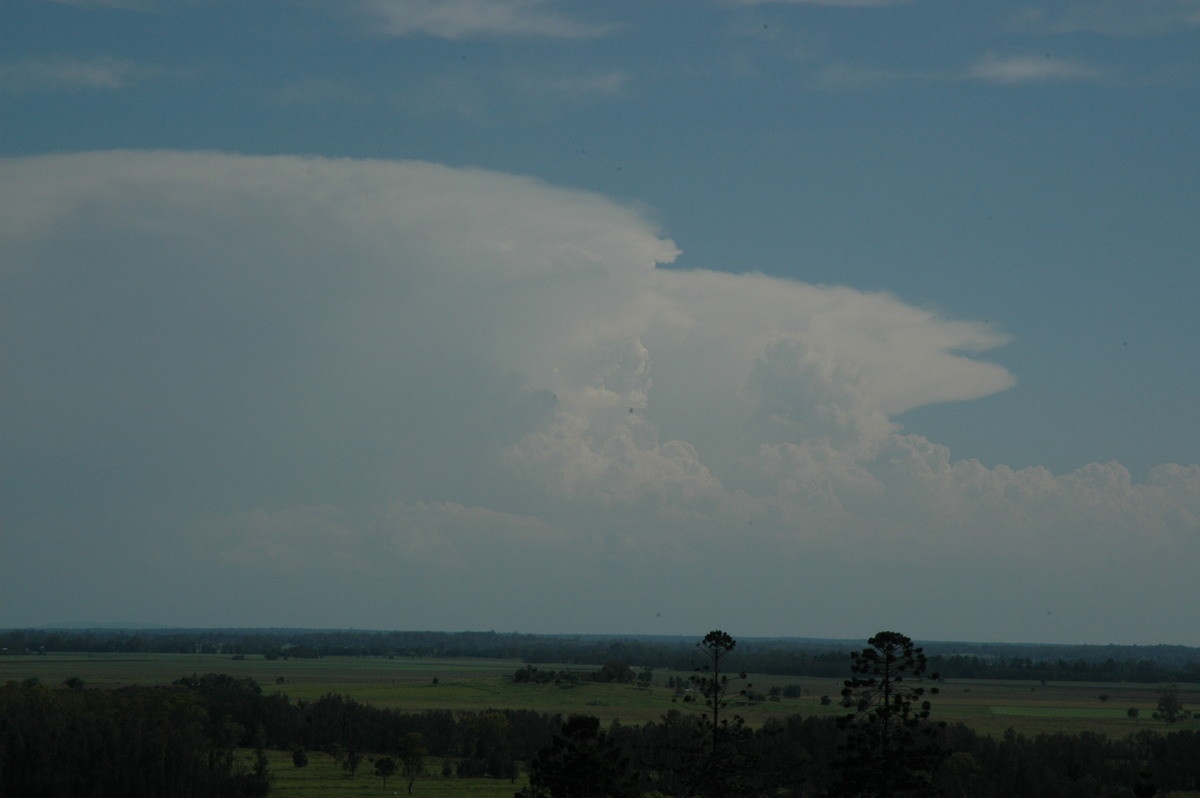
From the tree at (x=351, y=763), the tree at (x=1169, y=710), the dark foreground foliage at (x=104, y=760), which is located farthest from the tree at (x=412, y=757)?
the tree at (x=1169, y=710)

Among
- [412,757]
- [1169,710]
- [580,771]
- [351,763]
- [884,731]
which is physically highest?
[884,731]

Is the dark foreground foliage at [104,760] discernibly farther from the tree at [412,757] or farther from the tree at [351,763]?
the tree at [412,757]

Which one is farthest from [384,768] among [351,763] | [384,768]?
[351,763]

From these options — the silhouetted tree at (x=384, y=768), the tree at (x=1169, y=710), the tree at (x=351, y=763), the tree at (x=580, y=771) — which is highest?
the tree at (x=580, y=771)

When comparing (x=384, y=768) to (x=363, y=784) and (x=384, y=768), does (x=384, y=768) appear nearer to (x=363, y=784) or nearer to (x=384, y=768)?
(x=384, y=768)

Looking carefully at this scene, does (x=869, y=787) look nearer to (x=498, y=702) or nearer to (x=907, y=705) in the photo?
(x=907, y=705)

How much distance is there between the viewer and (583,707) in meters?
188

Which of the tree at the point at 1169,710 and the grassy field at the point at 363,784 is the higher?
the tree at the point at 1169,710

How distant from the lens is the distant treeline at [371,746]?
97.6 meters

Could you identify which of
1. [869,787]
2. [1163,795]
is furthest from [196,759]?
[1163,795]

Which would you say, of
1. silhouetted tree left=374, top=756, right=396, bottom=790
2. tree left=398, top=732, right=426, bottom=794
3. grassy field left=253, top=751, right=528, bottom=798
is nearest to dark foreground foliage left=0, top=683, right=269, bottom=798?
grassy field left=253, top=751, right=528, bottom=798

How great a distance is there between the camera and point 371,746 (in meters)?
144

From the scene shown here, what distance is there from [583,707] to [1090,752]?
84.9m

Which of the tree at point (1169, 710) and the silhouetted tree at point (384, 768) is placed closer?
the silhouetted tree at point (384, 768)
